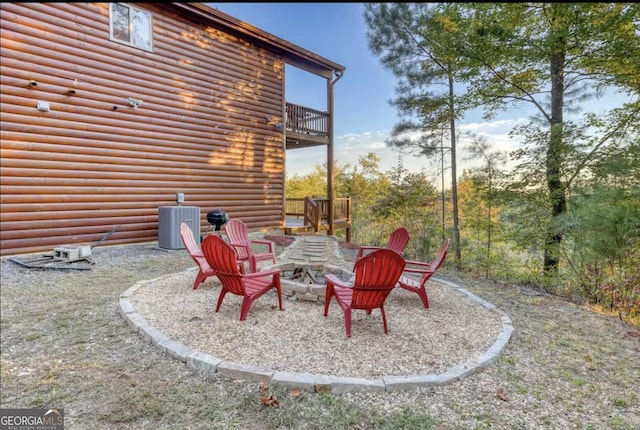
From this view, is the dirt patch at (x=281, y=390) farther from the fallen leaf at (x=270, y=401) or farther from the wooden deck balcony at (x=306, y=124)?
the wooden deck balcony at (x=306, y=124)

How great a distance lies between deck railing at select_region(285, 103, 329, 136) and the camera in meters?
10.7

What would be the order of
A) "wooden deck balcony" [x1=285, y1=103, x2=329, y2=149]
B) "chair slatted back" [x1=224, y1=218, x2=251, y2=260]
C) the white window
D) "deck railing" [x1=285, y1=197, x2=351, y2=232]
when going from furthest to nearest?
"wooden deck balcony" [x1=285, y1=103, x2=329, y2=149] → "deck railing" [x1=285, y1=197, x2=351, y2=232] → the white window → "chair slatted back" [x1=224, y1=218, x2=251, y2=260]

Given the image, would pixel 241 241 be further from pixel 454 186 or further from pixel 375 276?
pixel 454 186

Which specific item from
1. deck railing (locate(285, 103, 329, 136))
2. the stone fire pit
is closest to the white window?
deck railing (locate(285, 103, 329, 136))

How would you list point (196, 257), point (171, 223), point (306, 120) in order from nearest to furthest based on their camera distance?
point (196, 257) → point (171, 223) → point (306, 120)

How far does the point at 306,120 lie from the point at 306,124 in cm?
13

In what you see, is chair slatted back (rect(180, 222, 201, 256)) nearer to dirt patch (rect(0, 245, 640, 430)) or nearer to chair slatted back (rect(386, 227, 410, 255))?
dirt patch (rect(0, 245, 640, 430))

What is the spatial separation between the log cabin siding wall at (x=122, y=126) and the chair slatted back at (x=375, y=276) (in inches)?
245

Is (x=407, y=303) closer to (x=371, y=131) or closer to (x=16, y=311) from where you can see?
(x=16, y=311)

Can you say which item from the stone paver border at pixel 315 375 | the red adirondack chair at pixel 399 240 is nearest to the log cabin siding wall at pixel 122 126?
the stone paver border at pixel 315 375

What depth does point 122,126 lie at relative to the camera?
285 inches

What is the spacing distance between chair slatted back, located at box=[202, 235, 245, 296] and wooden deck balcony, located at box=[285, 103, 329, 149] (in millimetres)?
7521

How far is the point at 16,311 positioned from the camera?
144 inches

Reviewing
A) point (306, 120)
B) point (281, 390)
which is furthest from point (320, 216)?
point (281, 390)
